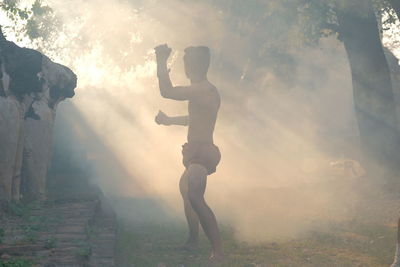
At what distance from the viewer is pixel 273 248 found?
675 cm

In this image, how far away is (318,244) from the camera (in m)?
7.01

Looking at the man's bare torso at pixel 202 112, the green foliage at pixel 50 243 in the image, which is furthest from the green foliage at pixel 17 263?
the man's bare torso at pixel 202 112

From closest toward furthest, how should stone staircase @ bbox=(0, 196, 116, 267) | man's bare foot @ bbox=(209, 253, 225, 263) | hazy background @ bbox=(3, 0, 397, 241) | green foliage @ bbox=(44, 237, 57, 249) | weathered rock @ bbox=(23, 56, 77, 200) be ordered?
stone staircase @ bbox=(0, 196, 116, 267)
green foliage @ bbox=(44, 237, 57, 249)
man's bare foot @ bbox=(209, 253, 225, 263)
weathered rock @ bbox=(23, 56, 77, 200)
hazy background @ bbox=(3, 0, 397, 241)

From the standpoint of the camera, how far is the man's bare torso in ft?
21.0

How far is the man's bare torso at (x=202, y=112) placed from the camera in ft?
21.0

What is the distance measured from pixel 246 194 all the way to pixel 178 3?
8.52 meters

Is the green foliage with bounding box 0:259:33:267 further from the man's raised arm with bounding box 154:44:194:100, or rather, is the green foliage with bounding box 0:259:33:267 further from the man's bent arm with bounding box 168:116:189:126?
the man's bent arm with bounding box 168:116:189:126

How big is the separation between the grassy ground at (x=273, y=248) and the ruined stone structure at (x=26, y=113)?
62.4 inches

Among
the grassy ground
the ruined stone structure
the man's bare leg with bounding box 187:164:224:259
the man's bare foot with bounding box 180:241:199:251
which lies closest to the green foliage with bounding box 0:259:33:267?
the grassy ground

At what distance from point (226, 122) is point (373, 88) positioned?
1073 cm

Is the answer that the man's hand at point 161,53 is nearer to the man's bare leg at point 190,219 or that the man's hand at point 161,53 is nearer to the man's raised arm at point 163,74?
the man's raised arm at point 163,74

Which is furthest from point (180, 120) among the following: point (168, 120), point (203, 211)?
point (203, 211)

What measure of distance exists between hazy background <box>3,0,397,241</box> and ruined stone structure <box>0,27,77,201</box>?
2.01 m

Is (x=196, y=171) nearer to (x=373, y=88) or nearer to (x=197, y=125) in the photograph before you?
(x=197, y=125)
